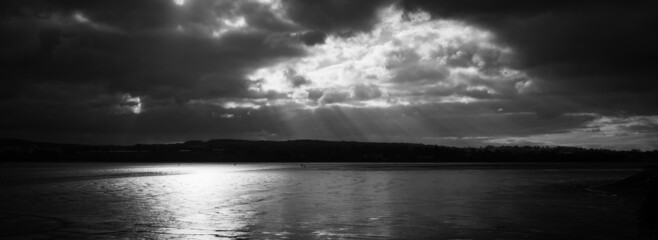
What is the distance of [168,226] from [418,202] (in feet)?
80.5

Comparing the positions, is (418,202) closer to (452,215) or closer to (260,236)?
(452,215)

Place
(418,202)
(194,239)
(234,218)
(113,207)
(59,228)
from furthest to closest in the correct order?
(418,202), (113,207), (234,218), (59,228), (194,239)

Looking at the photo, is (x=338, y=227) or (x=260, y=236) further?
(x=338, y=227)

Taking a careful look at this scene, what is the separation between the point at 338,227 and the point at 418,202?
18590 millimetres

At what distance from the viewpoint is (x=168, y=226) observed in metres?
31.1

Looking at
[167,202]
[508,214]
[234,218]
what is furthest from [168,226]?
[508,214]

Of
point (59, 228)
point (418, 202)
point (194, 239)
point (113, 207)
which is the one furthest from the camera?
point (418, 202)

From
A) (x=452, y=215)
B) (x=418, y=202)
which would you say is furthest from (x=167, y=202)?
(x=452, y=215)

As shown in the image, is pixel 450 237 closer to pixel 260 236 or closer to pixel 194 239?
pixel 260 236

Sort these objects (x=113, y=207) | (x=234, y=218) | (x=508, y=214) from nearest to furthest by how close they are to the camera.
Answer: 1. (x=234, y=218)
2. (x=508, y=214)
3. (x=113, y=207)

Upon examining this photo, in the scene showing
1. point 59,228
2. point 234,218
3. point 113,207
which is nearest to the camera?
point 59,228

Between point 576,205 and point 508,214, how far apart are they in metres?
10.2

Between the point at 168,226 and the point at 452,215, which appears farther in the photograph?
the point at 452,215

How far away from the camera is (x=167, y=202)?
4822 centimetres
